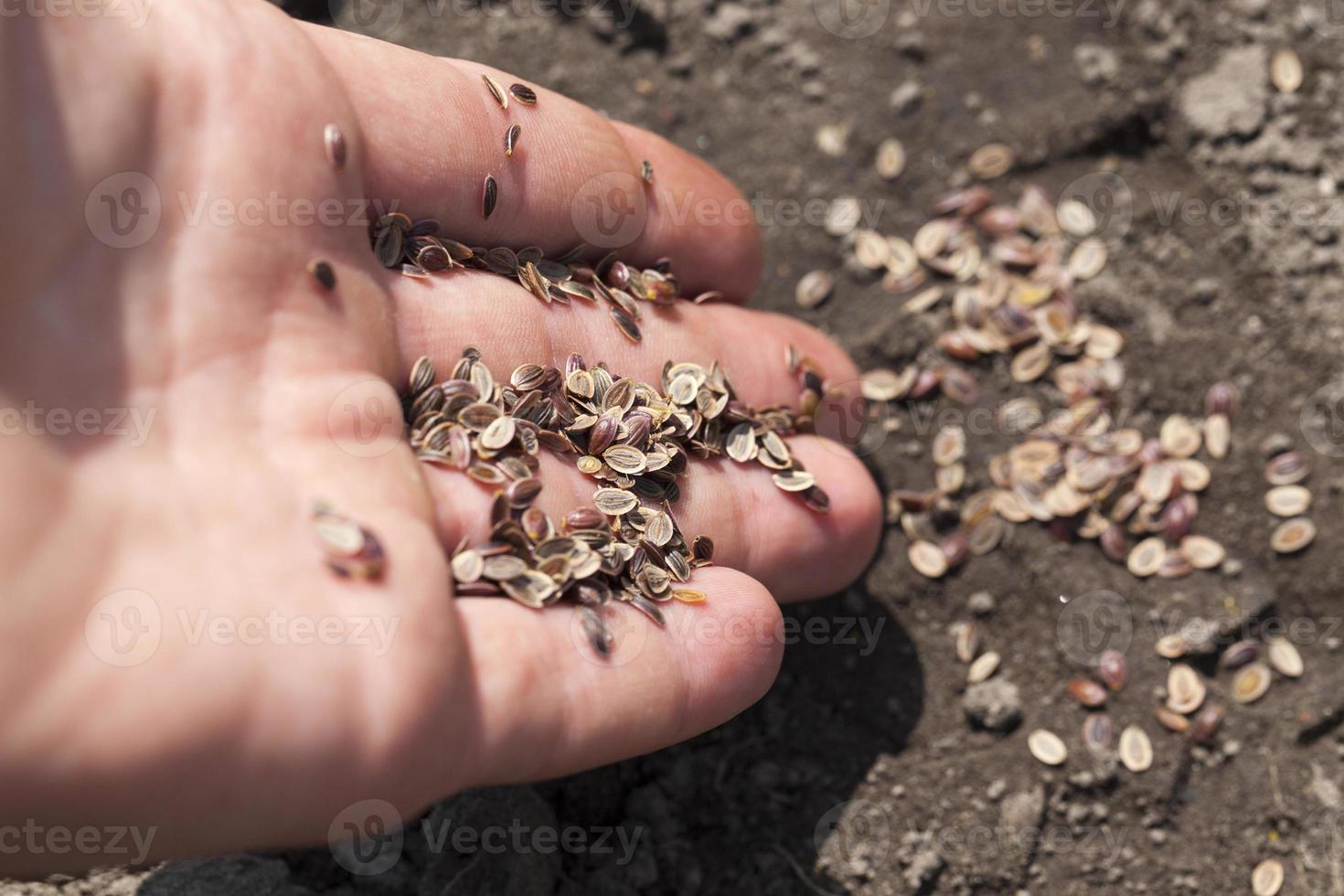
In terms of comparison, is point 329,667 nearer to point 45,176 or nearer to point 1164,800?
point 45,176

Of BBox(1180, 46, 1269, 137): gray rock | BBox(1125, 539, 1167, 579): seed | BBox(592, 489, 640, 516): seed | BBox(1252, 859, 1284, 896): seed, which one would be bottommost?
BBox(1252, 859, 1284, 896): seed

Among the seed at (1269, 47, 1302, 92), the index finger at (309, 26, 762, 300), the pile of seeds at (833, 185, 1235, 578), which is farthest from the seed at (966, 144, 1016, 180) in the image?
the index finger at (309, 26, 762, 300)

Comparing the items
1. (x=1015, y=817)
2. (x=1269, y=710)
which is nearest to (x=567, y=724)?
(x=1015, y=817)

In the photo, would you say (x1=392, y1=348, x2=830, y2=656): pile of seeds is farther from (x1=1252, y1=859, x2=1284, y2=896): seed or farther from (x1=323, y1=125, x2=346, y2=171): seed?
(x1=1252, y1=859, x2=1284, y2=896): seed

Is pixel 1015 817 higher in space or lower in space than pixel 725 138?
lower

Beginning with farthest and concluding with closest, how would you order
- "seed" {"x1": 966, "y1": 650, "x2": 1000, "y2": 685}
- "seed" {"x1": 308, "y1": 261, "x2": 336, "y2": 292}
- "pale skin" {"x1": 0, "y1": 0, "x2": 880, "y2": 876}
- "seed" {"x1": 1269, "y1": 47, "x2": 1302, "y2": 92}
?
"seed" {"x1": 1269, "y1": 47, "x2": 1302, "y2": 92} → "seed" {"x1": 966, "y1": 650, "x2": 1000, "y2": 685} → "seed" {"x1": 308, "y1": 261, "x2": 336, "y2": 292} → "pale skin" {"x1": 0, "y1": 0, "x2": 880, "y2": 876}

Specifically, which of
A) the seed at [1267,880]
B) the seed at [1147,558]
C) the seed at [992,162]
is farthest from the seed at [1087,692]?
the seed at [992,162]
